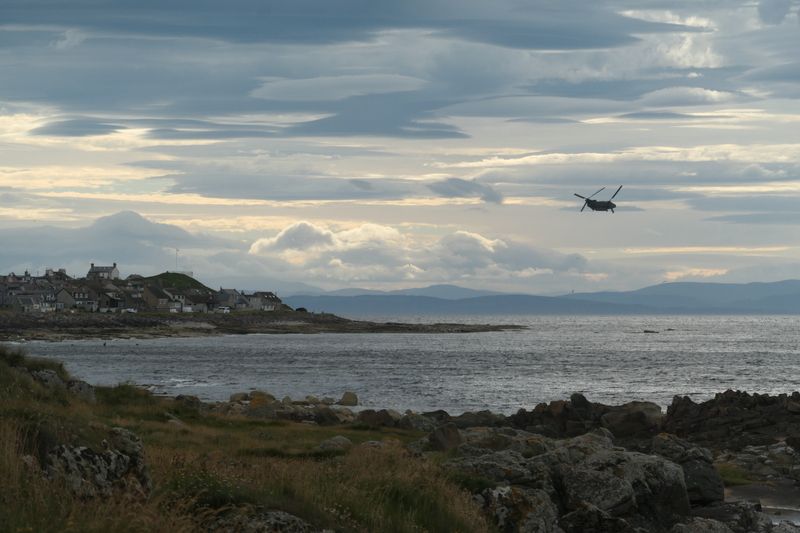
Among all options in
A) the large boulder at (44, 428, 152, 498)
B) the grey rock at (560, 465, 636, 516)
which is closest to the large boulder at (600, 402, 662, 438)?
the grey rock at (560, 465, 636, 516)

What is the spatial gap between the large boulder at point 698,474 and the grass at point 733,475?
426cm

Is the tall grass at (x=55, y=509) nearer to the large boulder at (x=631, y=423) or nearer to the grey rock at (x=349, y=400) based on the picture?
the large boulder at (x=631, y=423)

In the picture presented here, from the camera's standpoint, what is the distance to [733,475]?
101ft

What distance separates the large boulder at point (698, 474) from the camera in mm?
23375

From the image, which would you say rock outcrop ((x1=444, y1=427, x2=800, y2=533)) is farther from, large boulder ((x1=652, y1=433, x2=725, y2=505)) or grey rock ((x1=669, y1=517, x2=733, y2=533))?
large boulder ((x1=652, y1=433, x2=725, y2=505))

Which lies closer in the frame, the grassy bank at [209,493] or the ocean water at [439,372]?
the grassy bank at [209,493]

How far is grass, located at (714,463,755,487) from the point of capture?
2953 centimetres

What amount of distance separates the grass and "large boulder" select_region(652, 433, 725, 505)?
→ 4257mm

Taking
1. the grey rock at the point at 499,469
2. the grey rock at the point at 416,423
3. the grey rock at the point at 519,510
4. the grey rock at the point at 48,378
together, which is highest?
the grey rock at the point at 48,378

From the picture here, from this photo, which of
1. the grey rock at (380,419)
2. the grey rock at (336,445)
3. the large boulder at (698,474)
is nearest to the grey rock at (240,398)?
the grey rock at (380,419)

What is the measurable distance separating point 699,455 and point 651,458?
3987 mm

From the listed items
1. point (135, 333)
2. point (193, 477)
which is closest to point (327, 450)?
point (193, 477)

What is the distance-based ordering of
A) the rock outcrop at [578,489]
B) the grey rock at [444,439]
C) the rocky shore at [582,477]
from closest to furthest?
the rocky shore at [582,477] < the rock outcrop at [578,489] < the grey rock at [444,439]

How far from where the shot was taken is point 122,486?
38.4 ft
